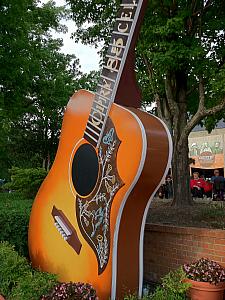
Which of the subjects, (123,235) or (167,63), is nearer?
(123,235)

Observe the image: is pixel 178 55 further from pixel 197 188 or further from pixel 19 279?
pixel 197 188

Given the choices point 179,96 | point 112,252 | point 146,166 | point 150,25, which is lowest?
point 112,252

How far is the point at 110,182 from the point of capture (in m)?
4.21

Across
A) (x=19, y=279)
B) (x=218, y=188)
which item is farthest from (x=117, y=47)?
(x=218, y=188)

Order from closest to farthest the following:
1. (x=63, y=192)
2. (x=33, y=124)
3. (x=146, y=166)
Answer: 1. (x=146, y=166)
2. (x=63, y=192)
3. (x=33, y=124)

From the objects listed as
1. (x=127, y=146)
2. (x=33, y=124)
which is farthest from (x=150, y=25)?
(x=33, y=124)

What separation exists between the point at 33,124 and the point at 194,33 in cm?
1412

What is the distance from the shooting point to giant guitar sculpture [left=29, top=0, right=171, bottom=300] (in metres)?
4.06

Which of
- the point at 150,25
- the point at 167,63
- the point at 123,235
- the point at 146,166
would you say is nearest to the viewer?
the point at 146,166

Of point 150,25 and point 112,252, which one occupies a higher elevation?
point 150,25

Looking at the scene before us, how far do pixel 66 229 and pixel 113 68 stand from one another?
209 centimetres

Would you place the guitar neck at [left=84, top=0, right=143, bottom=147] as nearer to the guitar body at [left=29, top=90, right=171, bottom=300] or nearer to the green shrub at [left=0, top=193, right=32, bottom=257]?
the guitar body at [left=29, top=90, right=171, bottom=300]

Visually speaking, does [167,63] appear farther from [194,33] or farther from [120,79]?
[120,79]

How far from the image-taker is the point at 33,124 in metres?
22.3
